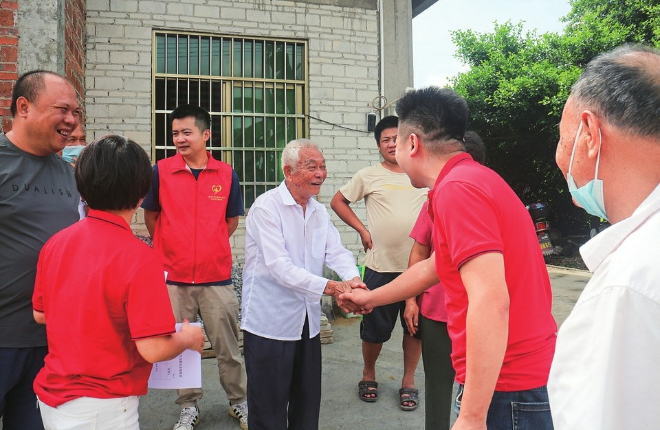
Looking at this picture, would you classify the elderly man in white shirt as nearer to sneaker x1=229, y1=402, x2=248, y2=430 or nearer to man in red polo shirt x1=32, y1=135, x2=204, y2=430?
sneaker x1=229, y1=402, x2=248, y2=430

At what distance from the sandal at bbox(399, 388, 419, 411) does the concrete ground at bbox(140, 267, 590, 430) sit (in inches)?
1.7

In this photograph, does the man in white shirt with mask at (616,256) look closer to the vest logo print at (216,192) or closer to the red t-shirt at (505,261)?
the red t-shirt at (505,261)

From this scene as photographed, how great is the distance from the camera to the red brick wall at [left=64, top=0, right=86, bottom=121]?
17.3 ft

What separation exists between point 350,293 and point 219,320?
52.1 inches

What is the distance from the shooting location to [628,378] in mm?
813

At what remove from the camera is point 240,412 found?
148 inches

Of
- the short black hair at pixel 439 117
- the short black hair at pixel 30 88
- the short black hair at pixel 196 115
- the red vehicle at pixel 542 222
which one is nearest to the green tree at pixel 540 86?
the red vehicle at pixel 542 222

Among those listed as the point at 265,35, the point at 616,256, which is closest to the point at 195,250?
the point at 616,256

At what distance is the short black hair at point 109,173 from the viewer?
185 cm

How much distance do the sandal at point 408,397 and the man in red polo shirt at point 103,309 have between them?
2590 millimetres

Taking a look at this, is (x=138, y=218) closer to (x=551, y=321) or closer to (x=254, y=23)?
(x=254, y=23)

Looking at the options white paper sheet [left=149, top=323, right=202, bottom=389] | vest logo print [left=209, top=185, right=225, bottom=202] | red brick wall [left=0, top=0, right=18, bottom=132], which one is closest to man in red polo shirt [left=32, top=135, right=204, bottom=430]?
white paper sheet [left=149, top=323, right=202, bottom=389]

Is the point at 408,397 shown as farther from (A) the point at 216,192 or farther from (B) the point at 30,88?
(B) the point at 30,88

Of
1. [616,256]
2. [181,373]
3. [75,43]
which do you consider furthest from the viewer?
[75,43]
